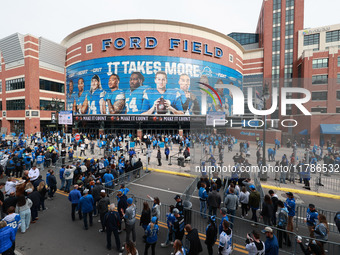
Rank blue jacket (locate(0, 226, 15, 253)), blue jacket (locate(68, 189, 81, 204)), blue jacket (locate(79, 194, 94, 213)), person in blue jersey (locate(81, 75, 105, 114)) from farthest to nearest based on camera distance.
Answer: person in blue jersey (locate(81, 75, 105, 114)) → blue jacket (locate(68, 189, 81, 204)) → blue jacket (locate(79, 194, 94, 213)) → blue jacket (locate(0, 226, 15, 253))

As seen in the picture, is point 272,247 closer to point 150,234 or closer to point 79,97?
point 150,234

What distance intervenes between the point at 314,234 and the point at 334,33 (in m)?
61.2

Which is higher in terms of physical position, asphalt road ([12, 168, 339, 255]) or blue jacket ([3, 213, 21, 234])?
blue jacket ([3, 213, 21, 234])

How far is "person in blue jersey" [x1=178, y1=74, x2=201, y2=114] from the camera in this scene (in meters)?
39.1

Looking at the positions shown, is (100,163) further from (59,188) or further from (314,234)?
(314,234)

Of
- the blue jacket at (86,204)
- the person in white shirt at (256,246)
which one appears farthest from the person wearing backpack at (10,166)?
the person in white shirt at (256,246)

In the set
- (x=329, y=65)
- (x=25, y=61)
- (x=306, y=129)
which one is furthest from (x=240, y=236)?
(x=25, y=61)

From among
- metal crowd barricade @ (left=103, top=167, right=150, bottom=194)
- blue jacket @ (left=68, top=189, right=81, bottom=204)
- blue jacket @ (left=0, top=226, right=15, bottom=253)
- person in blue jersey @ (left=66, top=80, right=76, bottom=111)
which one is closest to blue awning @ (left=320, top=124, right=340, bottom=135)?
metal crowd barricade @ (left=103, top=167, right=150, bottom=194)

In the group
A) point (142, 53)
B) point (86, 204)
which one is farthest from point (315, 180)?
point (142, 53)

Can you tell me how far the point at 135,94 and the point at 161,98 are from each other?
5.67 metres

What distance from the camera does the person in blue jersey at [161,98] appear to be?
38812mm

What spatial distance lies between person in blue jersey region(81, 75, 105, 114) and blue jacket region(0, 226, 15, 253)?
123 ft

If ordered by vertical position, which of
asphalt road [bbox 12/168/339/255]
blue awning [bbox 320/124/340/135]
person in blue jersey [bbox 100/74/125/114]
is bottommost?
asphalt road [bbox 12/168/339/255]

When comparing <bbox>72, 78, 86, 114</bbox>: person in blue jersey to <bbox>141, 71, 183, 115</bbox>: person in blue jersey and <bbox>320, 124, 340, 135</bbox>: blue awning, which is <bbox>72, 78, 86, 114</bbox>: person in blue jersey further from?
<bbox>320, 124, 340, 135</bbox>: blue awning
